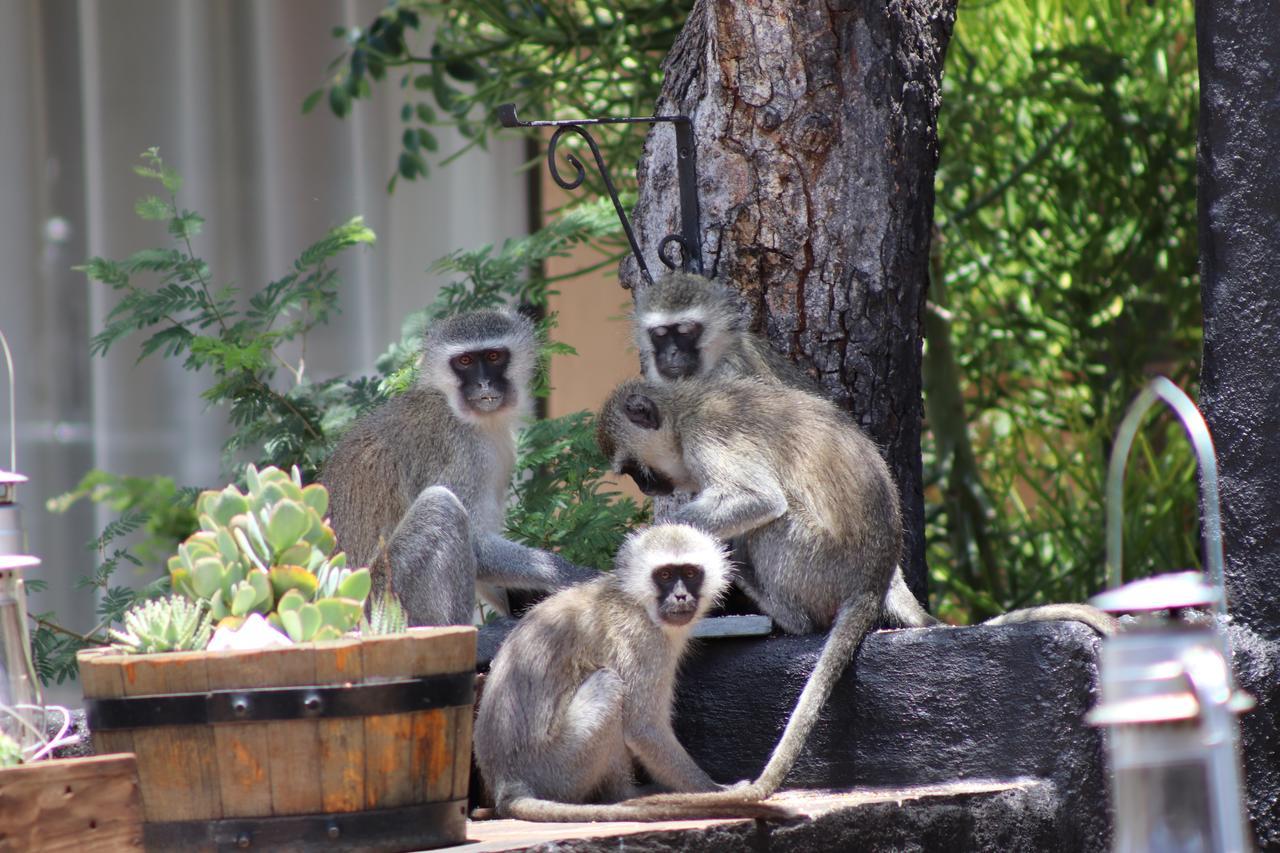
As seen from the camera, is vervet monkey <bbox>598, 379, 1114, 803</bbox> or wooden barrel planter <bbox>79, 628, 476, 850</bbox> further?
vervet monkey <bbox>598, 379, 1114, 803</bbox>

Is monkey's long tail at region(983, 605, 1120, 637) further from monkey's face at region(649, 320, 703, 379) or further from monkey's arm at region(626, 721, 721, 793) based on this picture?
monkey's face at region(649, 320, 703, 379)

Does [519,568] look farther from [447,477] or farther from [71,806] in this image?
[71,806]

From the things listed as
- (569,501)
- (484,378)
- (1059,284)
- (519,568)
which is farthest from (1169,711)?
(1059,284)

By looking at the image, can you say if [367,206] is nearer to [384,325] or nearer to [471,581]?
[384,325]

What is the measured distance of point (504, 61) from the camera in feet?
20.3

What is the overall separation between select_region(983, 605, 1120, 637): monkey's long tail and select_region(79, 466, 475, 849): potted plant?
4.05 ft

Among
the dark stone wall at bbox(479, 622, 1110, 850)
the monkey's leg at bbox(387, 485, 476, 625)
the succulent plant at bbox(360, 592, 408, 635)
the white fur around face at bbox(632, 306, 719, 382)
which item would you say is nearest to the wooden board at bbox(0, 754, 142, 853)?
the succulent plant at bbox(360, 592, 408, 635)

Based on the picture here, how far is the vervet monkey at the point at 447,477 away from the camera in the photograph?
366 cm

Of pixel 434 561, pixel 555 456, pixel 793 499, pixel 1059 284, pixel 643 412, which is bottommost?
pixel 434 561

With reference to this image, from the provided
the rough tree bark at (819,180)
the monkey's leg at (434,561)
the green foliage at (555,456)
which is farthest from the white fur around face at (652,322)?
the monkey's leg at (434,561)

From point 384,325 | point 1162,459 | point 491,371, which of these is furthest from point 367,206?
point 1162,459

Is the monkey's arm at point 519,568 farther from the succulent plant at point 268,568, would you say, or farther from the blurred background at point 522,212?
the blurred background at point 522,212

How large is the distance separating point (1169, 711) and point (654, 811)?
1701mm

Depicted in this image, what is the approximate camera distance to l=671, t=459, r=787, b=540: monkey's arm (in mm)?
3562
